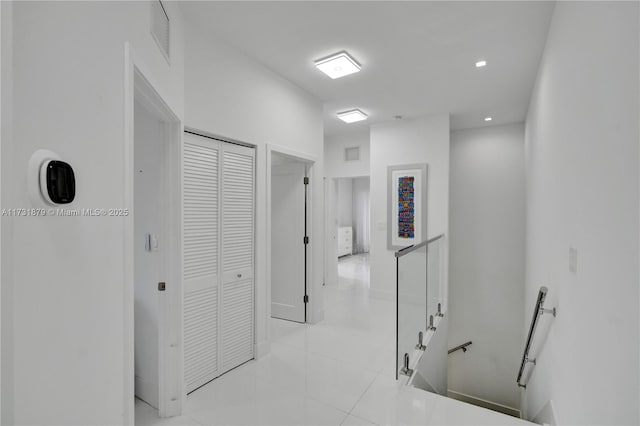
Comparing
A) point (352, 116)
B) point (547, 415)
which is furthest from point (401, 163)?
point (547, 415)

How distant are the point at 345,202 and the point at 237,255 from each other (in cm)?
744

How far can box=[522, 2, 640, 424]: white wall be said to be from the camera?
3.25 ft

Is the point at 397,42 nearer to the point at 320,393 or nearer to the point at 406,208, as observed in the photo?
the point at 406,208

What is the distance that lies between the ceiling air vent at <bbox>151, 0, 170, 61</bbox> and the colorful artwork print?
3933 mm

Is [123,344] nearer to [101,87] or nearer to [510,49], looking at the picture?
[101,87]

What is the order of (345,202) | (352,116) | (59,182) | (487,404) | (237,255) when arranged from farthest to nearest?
(345,202) < (487,404) < (352,116) < (237,255) < (59,182)

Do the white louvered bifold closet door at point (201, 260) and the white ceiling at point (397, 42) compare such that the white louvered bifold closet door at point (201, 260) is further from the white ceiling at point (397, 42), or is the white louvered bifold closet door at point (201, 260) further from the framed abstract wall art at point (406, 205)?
the framed abstract wall art at point (406, 205)

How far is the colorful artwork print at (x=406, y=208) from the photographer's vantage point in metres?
4.95

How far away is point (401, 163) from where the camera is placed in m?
5.06

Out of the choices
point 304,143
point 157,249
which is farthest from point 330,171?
point 157,249

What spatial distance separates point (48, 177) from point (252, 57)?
8.53ft

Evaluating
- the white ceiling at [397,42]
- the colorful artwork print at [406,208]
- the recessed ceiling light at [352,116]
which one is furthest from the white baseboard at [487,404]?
the recessed ceiling light at [352,116]

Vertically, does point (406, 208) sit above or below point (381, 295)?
above

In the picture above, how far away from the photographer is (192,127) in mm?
2352
